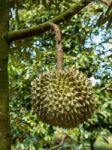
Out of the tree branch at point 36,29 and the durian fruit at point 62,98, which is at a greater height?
the tree branch at point 36,29

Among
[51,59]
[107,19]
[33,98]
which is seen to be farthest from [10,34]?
[51,59]

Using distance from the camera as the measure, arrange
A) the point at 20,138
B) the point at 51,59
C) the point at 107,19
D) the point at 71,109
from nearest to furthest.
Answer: the point at 71,109 < the point at 107,19 < the point at 20,138 < the point at 51,59

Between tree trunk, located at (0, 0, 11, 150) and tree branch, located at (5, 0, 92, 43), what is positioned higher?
tree branch, located at (5, 0, 92, 43)

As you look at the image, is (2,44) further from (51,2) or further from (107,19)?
(51,2)

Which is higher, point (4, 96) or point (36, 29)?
Answer: point (36, 29)

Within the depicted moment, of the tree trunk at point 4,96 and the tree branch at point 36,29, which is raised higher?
the tree branch at point 36,29

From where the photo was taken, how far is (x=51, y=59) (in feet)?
10.3

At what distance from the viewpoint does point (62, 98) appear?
0.89 metres

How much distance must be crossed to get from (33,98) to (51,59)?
2220mm

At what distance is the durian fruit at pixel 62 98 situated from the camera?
0.89m

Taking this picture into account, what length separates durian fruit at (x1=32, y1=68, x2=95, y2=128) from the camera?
886mm

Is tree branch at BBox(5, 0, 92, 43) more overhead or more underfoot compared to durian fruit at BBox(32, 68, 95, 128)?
more overhead

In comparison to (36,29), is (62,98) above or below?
below

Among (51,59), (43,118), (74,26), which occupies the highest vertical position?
(74,26)
